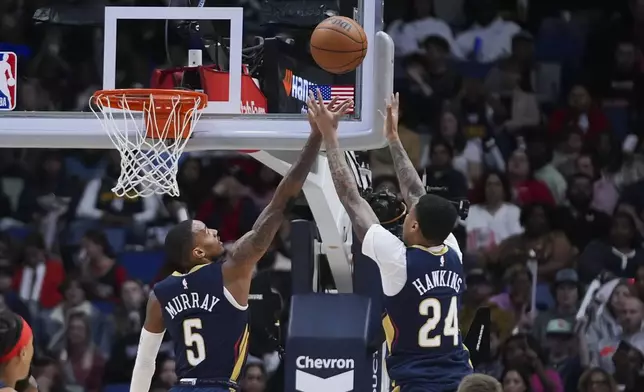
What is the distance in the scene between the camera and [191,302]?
18.5ft

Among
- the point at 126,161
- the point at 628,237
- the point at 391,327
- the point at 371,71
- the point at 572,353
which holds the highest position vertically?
the point at 371,71

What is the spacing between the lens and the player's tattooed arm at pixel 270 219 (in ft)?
18.6

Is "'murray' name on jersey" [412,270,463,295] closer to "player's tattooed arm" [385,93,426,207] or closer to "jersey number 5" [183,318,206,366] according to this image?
"player's tattooed arm" [385,93,426,207]

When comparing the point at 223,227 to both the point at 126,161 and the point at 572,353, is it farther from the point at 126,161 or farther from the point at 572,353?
the point at 126,161

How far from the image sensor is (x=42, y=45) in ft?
38.4

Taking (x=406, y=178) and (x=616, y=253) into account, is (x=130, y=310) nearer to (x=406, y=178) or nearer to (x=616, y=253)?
(x=616, y=253)

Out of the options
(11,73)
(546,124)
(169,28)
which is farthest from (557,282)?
(11,73)

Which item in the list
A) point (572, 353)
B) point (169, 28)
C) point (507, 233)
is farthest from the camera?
point (507, 233)

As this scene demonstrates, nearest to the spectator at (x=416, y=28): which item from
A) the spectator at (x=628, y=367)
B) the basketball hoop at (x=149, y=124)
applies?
the spectator at (x=628, y=367)

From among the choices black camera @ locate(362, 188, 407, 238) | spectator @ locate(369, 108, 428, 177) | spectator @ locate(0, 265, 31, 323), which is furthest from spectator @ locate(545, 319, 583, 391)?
spectator @ locate(0, 265, 31, 323)

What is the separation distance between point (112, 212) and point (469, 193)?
114 inches

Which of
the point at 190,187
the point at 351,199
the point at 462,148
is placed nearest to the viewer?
the point at 351,199

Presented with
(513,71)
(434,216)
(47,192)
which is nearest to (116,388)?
(47,192)

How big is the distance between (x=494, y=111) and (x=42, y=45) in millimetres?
3978
